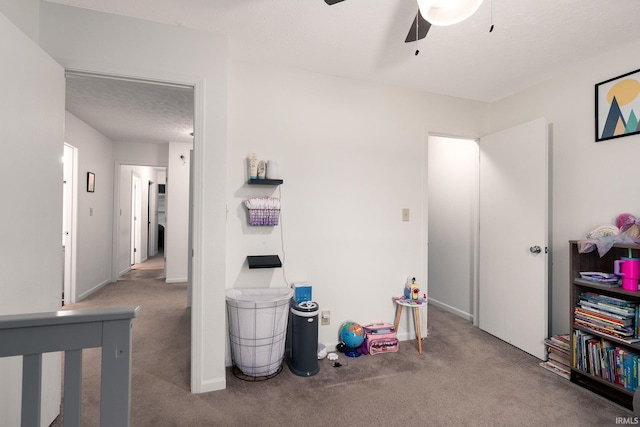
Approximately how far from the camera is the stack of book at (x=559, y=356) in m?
2.35

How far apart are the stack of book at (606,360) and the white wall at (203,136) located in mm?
2539

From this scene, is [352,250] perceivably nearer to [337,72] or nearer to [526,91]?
[337,72]

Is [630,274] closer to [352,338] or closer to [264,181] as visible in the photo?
[352,338]

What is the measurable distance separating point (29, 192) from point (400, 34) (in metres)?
Result: 2.35

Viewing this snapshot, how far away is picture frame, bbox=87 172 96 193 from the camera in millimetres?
4270

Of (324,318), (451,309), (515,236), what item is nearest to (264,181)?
(324,318)

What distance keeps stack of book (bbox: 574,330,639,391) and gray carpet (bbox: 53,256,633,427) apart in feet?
0.53

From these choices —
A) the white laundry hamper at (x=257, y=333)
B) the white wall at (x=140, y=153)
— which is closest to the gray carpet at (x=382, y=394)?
the white laundry hamper at (x=257, y=333)

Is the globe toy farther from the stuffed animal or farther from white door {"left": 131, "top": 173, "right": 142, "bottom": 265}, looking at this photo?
white door {"left": 131, "top": 173, "right": 142, "bottom": 265}

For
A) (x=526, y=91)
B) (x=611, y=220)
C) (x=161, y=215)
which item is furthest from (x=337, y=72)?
(x=161, y=215)

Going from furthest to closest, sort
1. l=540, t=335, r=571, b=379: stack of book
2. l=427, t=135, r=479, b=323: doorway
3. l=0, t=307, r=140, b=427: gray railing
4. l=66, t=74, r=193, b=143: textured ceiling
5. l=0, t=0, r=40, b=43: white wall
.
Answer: l=427, t=135, r=479, b=323: doorway
l=66, t=74, r=193, b=143: textured ceiling
l=540, t=335, r=571, b=379: stack of book
l=0, t=0, r=40, b=43: white wall
l=0, t=307, r=140, b=427: gray railing

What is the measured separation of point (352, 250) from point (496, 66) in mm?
1953

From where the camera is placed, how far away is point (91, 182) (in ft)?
14.2

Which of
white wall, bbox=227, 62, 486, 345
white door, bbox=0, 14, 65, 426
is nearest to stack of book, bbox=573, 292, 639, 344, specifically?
white wall, bbox=227, 62, 486, 345
